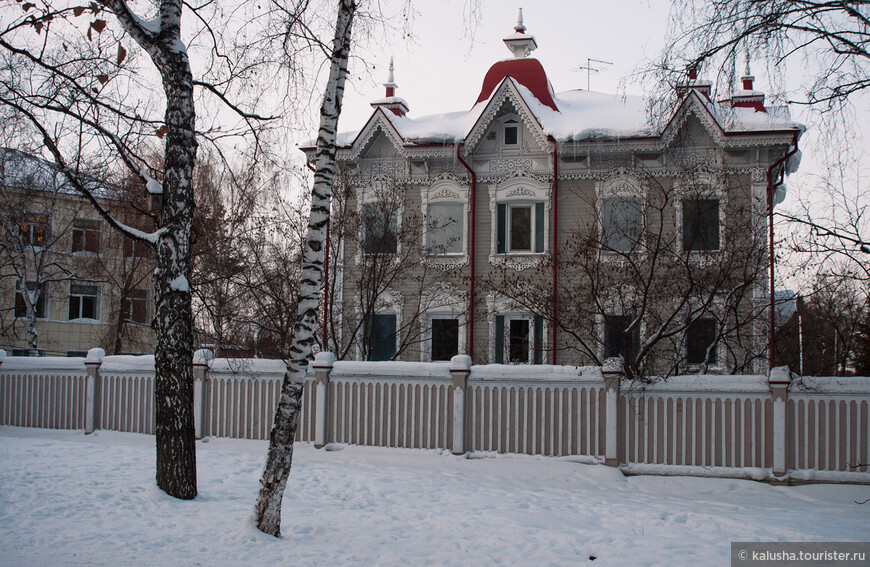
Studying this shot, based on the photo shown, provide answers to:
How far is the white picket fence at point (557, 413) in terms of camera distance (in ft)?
30.6

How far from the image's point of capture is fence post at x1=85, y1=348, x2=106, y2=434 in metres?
12.5

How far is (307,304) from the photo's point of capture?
6.45m

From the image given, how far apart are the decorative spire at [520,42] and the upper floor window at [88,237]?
14.9 m

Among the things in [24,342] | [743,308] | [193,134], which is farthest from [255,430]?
[24,342]

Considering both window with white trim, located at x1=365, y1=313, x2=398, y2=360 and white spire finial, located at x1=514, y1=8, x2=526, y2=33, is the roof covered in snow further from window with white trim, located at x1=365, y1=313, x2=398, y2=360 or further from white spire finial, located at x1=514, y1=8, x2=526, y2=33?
window with white trim, located at x1=365, y1=313, x2=398, y2=360

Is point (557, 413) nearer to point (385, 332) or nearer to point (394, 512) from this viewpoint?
point (394, 512)

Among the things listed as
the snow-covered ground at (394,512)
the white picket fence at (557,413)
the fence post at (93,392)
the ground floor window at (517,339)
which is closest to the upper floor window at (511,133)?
the ground floor window at (517,339)

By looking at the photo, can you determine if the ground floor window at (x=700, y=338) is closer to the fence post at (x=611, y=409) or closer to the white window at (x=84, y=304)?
the fence post at (x=611, y=409)

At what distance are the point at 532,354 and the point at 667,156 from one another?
17.8ft

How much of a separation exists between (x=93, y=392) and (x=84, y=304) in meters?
19.8

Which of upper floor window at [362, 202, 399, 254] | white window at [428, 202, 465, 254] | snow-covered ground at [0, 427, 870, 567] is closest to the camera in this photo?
snow-covered ground at [0, 427, 870, 567]

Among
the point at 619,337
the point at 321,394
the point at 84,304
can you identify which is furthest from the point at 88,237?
the point at 619,337

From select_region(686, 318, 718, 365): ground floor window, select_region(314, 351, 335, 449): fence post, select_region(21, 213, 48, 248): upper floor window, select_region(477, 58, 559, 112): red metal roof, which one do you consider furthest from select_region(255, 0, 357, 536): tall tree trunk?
select_region(21, 213, 48, 248): upper floor window

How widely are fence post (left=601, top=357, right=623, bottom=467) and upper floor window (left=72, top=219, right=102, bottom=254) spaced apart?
20.1 m
